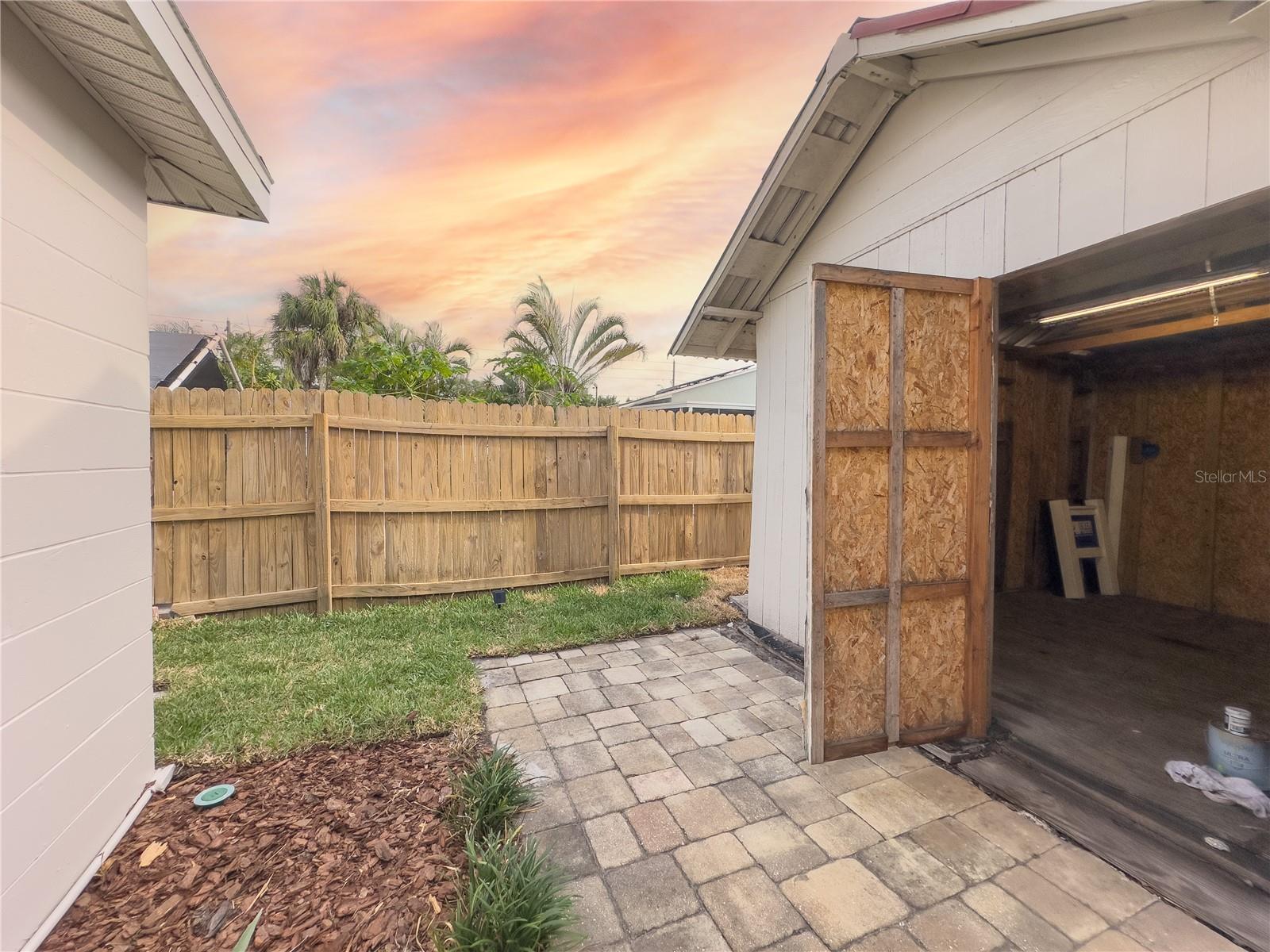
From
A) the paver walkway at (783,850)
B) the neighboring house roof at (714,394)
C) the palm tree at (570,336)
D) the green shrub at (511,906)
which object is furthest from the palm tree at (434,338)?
the green shrub at (511,906)

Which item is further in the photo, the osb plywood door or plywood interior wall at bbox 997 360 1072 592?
plywood interior wall at bbox 997 360 1072 592

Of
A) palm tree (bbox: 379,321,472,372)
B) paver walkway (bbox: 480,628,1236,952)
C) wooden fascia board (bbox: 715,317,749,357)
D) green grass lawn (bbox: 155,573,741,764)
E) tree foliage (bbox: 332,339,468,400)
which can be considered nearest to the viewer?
paver walkway (bbox: 480,628,1236,952)

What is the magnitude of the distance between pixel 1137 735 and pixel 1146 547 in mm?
4246

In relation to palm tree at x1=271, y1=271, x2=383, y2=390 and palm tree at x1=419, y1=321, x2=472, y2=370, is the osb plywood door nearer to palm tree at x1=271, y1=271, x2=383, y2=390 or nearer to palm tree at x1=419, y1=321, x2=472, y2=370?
palm tree at x1=419, y1=321, x2=472, y2=370

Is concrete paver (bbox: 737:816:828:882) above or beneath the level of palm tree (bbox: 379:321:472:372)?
beneath

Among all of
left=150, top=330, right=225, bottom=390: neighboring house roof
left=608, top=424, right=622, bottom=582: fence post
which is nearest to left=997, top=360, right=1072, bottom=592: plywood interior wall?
left=608, top=424, right=622, bottom=582: fence post

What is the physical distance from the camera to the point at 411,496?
5.08 metres

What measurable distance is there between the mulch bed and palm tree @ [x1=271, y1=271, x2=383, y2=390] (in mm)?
18732

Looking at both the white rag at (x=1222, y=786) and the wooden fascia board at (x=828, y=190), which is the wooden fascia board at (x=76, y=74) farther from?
the white rag at (x=1222, y=786)

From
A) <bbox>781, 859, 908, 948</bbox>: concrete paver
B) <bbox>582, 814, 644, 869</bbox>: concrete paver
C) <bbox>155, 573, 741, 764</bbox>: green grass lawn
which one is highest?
<bbox>155, 573, 741, 764</bbox>: green grass lawn

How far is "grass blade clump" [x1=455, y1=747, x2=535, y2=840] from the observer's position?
6.77 feet

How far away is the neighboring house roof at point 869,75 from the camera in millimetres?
1978

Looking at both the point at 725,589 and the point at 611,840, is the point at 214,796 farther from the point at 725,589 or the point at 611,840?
the point at 725,589

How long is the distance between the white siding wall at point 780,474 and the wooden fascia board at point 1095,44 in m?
1.50
